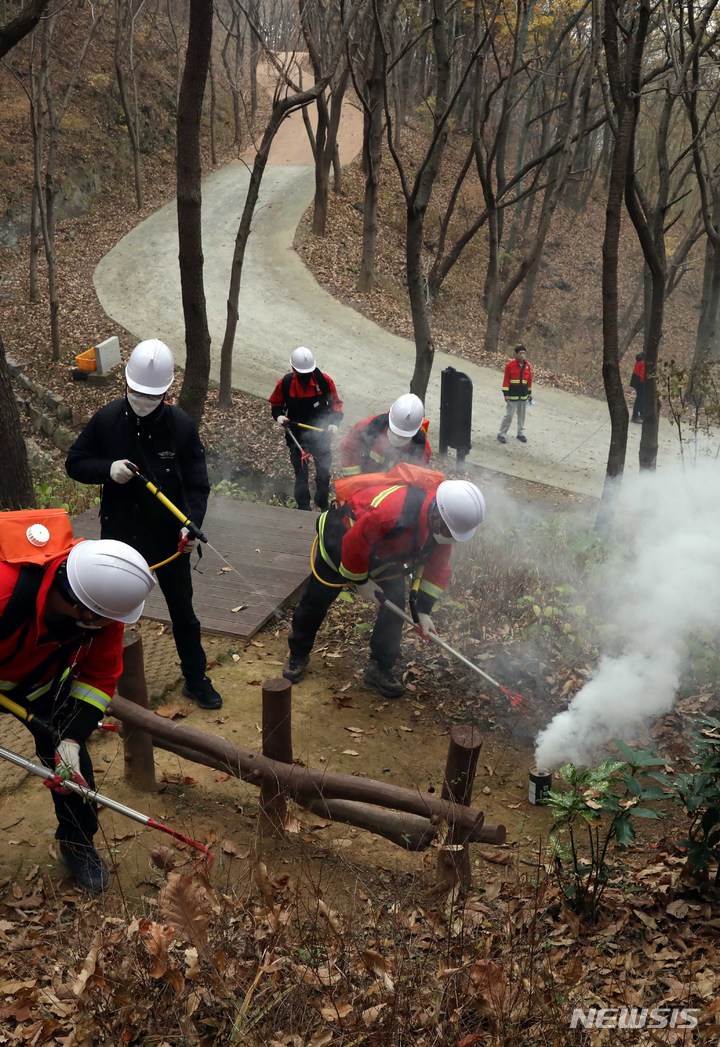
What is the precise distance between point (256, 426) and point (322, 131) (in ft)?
39.8

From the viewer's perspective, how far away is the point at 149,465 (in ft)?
16.8

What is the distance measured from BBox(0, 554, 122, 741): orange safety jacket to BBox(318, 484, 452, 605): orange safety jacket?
1840 mm

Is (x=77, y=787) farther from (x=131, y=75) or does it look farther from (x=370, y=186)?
(x=131, y=75)

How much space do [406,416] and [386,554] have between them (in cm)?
174

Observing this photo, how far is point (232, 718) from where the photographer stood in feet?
18.8

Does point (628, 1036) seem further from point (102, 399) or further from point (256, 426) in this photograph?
point (102, 399)

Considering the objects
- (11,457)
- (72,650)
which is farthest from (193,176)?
(72,650)

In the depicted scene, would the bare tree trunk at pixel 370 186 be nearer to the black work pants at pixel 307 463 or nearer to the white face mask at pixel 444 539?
the black work pants at pixel 307 463

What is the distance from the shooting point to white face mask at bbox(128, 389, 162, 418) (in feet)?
16.2

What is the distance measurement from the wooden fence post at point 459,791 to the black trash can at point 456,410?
327 inches

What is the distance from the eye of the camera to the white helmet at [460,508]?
16.4ft

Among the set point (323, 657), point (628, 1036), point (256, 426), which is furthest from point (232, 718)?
point (256, 426)

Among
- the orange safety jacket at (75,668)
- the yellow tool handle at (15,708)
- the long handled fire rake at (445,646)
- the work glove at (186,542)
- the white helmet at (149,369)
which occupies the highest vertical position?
the white helmet at (149,369)

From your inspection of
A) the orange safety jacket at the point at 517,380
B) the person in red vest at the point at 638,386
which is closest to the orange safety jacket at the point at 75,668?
the orange safety jacket at the point at 517,380
